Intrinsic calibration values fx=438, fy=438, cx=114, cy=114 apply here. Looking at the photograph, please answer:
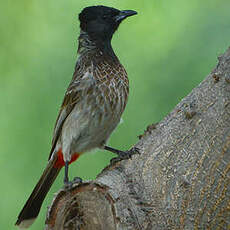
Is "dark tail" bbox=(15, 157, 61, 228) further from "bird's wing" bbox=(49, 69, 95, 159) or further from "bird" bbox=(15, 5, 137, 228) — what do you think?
"bird's wing" bbox=(49, 69, 95, 159)

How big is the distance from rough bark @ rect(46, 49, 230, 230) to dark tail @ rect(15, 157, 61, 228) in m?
1.50

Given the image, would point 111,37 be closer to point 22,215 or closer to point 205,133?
point 22,215

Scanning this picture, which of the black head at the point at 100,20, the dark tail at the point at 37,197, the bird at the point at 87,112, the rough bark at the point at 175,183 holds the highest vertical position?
the black head at the point at 100,20

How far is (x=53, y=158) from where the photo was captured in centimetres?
343

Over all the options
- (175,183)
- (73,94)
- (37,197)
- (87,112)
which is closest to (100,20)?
(73,94)

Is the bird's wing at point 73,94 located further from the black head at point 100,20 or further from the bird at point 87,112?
the black head at point 100,20

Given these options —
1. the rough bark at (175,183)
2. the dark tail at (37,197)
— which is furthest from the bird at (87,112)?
the rough bark at (175,183)

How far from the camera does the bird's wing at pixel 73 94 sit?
3.26m

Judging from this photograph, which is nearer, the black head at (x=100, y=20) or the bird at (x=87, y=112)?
the bird at (x=87, y=112)

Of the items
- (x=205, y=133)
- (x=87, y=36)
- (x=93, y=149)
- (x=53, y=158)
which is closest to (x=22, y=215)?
(x=53, y=158)

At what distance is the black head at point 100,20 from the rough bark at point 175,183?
1887 mm

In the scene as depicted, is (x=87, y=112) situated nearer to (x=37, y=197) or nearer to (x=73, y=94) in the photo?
(x=73, y=94)

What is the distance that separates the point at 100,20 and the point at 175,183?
223 cm

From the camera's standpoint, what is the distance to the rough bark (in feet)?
4.98
